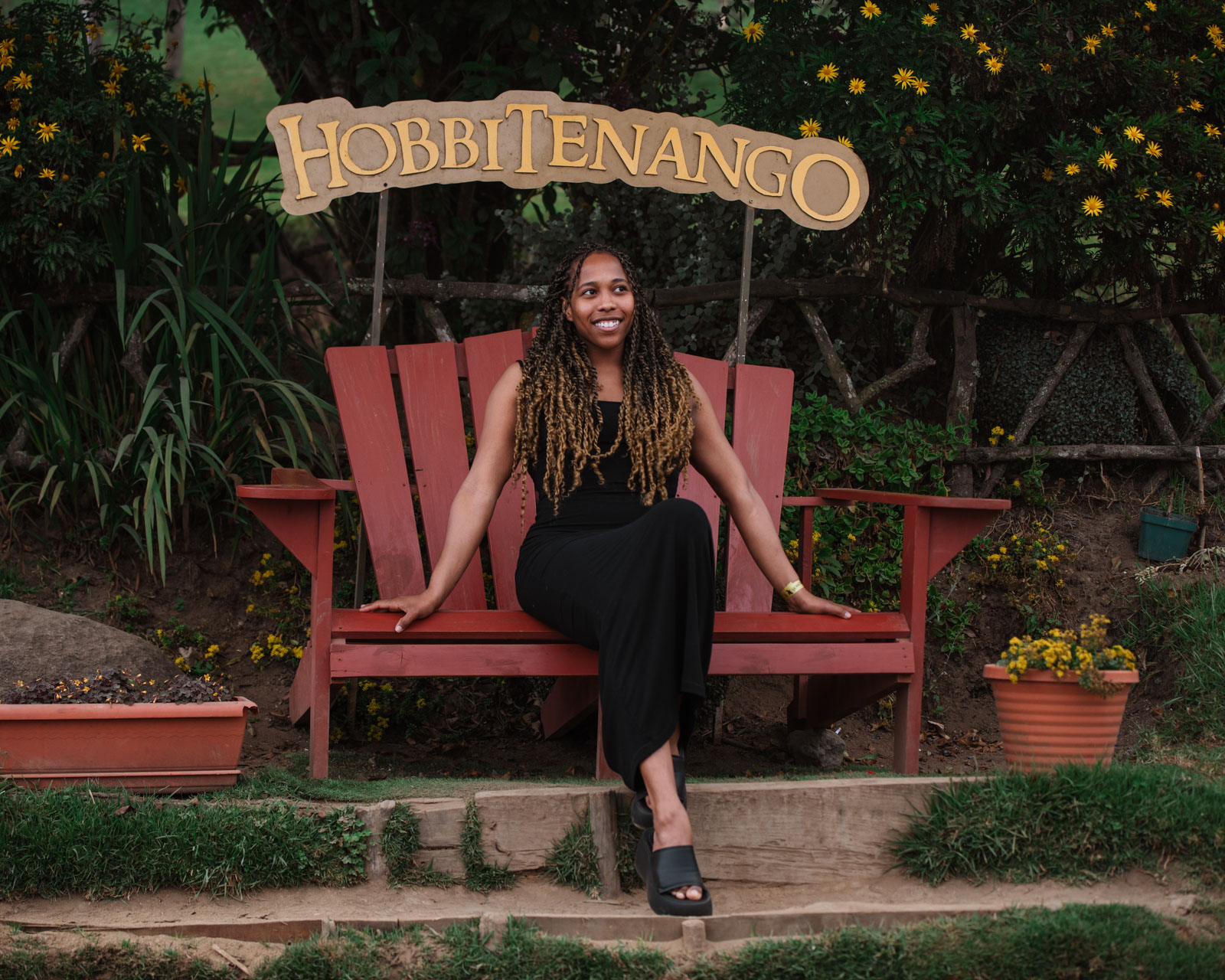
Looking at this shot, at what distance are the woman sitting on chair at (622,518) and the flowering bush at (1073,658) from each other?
0.44m

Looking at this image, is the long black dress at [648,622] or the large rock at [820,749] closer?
the long black dress at [648,622]

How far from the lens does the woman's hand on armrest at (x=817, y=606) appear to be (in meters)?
2.83

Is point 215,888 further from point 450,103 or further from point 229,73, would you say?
point 229,73

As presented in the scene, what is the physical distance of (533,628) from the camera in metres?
2.68

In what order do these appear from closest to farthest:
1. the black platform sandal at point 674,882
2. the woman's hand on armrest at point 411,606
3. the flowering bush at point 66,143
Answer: the black platform sandal at point 674,882 < the woman's hand on armrest at point 411,606 < the flowering bush at point 66,143

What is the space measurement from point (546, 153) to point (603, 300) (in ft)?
2.84

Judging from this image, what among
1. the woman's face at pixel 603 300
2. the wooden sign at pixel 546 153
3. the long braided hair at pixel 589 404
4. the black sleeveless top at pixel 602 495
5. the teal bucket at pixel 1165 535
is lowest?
the teal bucket at pixel 1165 535

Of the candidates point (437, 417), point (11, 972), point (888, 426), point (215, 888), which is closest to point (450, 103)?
point (437, 417)

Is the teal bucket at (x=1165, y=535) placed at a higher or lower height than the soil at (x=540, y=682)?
higher

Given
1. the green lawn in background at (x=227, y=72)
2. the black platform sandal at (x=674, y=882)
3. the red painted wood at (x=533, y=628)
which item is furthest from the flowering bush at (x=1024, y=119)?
the green lawn in background at (x=227, y=72)

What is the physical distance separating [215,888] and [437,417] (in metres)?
1.48

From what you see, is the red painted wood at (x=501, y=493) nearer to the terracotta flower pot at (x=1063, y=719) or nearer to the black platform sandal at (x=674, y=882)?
the black platform sandal at (x=674, y=882)

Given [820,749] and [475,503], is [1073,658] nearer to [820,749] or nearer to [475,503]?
[820,749]

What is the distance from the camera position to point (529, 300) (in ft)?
14.5
